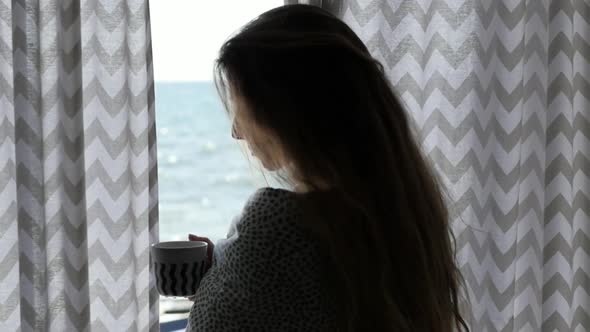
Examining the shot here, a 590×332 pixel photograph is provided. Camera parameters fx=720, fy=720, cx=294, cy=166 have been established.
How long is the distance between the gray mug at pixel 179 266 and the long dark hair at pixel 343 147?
20cm

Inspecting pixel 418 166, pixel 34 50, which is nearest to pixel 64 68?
pixel 34 50

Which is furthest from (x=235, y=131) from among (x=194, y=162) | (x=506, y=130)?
(x=194, y=162)

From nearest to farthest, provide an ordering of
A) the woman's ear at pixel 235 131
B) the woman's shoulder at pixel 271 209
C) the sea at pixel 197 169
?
the woman's shoulder at pixel 271 209 < the woman's ear at pixel 235 131 < the sea at pixel 197 169

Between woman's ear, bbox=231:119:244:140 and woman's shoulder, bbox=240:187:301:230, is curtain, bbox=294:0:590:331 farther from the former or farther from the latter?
woman's shoulder, bbox=240:187:301:230

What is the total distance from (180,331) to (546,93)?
1.08m

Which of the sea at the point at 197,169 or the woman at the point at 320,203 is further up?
the woman at the point at 320,203

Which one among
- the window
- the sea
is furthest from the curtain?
the sea

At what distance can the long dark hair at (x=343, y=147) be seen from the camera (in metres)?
0.82

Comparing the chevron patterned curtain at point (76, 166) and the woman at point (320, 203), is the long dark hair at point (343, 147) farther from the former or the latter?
the chevron patterned curtain at point (76, 166)

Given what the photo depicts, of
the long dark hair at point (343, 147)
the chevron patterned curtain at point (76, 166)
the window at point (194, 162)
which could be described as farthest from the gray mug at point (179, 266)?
the window at point (194, 162)

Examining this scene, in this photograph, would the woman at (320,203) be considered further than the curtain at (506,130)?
No

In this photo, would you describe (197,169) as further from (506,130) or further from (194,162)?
(506,130)

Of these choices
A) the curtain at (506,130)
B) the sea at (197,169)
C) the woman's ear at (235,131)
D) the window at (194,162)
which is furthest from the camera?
the sea at (197,169)

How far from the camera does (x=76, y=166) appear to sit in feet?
4.59
